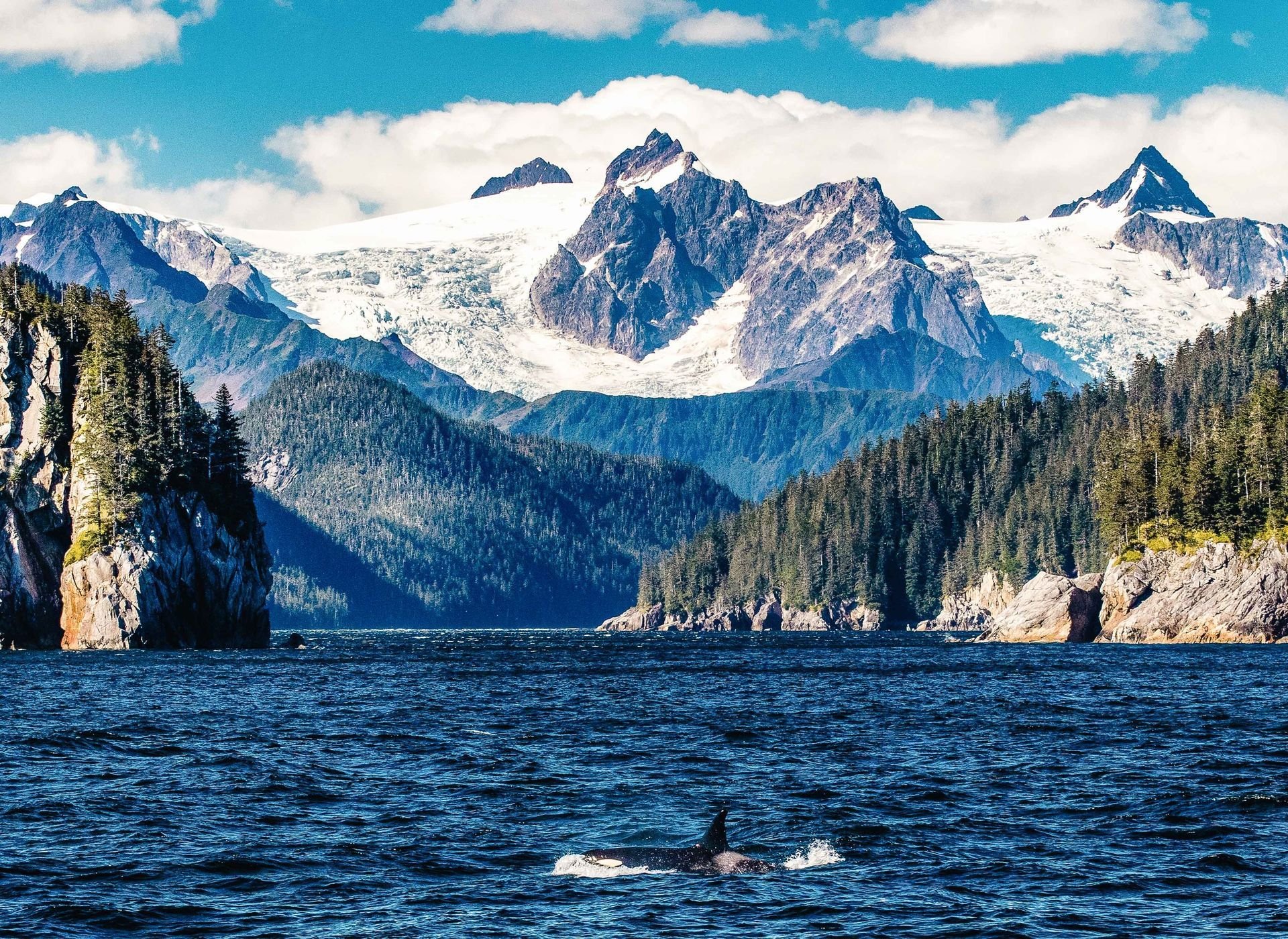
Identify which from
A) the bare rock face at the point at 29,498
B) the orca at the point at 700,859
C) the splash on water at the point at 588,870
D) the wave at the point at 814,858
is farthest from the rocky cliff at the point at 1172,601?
the splash on water at the point at 588,870

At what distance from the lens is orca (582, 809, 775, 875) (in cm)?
4484

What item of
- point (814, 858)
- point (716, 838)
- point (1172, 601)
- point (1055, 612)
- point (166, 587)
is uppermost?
point (166, 587)

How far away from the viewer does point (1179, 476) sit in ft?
607

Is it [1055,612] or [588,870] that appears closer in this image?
[588,870]

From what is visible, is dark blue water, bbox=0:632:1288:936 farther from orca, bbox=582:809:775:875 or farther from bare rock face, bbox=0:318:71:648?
bare rock face, bbox=0:318:71:648

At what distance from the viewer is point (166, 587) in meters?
165

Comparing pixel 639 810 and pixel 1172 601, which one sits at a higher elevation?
pixel 1172 601

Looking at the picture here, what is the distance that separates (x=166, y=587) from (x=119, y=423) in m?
17.2

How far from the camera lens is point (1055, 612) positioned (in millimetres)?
188125

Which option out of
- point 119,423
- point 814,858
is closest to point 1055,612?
point 119,423

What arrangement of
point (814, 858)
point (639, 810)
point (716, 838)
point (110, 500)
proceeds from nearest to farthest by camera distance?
point (716, 838)
point (814, 858)
point (639, 810)
point (110, 500)

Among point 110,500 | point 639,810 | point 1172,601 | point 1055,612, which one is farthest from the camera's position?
point 1055,612

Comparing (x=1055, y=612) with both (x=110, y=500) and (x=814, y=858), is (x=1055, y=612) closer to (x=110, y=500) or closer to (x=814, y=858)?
(x=110, y=500)

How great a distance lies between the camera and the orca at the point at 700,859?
44844 mm
